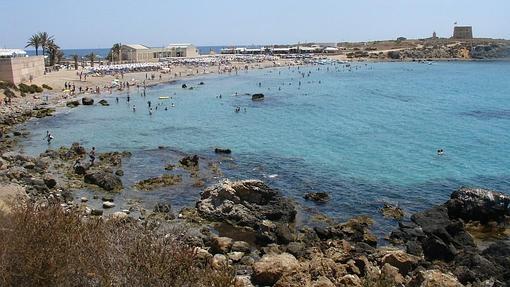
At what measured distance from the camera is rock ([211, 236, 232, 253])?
2205cm

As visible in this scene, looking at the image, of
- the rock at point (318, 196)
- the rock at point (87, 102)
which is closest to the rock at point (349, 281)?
the rock at point (318, 196)

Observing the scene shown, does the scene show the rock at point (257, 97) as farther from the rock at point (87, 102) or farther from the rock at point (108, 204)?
the rock at point (108, 204)

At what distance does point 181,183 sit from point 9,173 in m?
11.2

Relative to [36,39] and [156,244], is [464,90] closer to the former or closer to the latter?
[36,39]

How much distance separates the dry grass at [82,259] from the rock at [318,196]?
1827cm

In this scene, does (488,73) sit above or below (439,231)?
above

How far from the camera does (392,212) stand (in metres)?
28.3

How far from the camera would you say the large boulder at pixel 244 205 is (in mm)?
26531

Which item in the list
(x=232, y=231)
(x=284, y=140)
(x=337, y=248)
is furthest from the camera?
(x=284, y=140)

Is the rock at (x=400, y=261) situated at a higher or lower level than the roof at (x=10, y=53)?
lower

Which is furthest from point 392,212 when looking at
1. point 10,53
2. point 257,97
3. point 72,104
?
point 10,53

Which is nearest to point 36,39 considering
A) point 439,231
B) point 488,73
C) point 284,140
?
point 284,140

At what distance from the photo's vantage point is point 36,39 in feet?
323

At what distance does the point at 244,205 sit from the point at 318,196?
5.45 meters
